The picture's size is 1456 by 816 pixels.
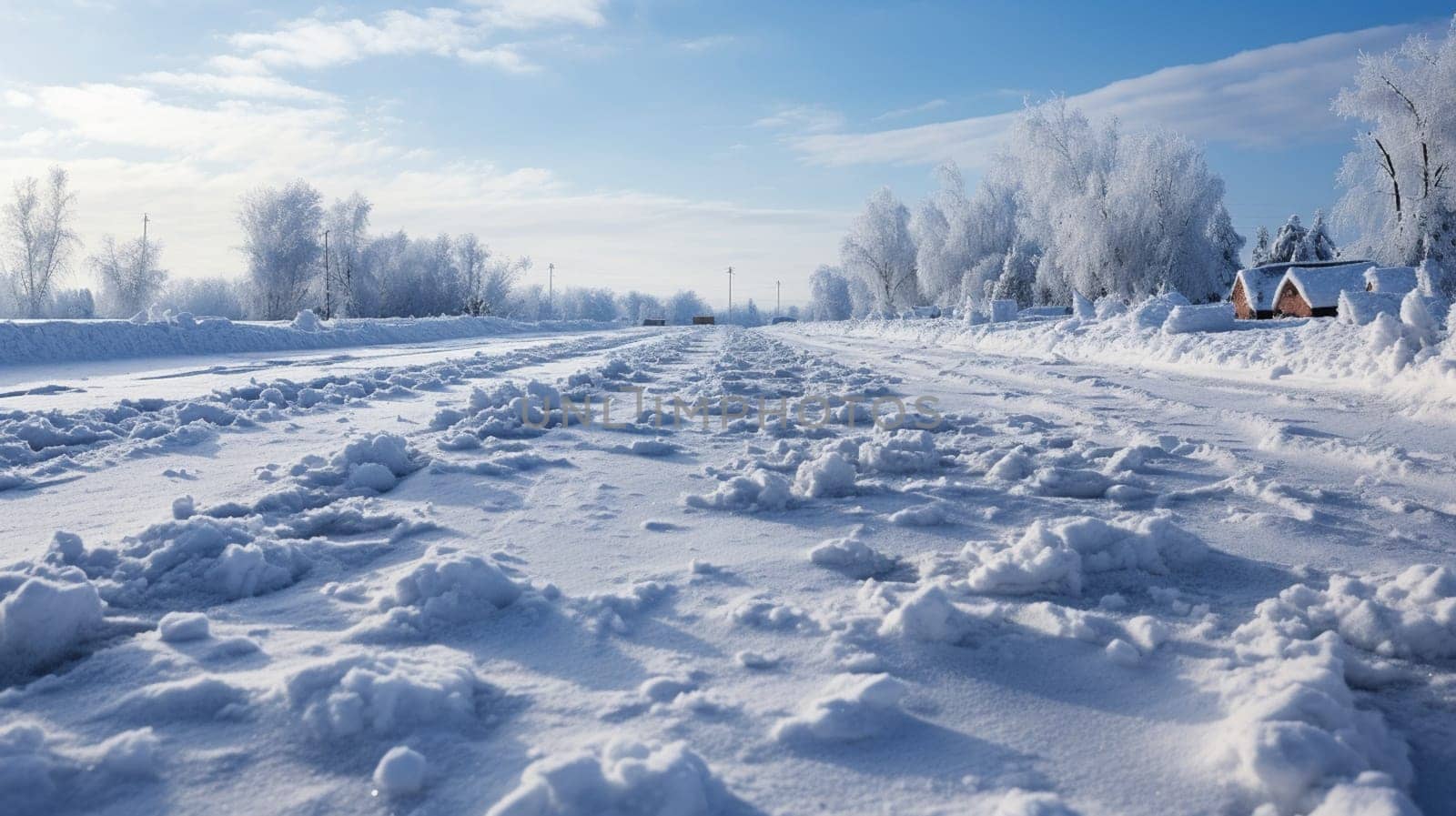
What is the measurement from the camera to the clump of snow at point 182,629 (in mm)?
1886

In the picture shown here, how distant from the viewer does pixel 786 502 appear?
325 cm

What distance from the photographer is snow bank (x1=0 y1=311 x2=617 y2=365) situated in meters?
12.1

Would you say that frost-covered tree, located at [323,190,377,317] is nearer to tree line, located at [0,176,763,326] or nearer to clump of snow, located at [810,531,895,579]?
tree line, located at [0,176,763,326]

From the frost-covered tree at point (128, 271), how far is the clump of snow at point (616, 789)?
5792cm

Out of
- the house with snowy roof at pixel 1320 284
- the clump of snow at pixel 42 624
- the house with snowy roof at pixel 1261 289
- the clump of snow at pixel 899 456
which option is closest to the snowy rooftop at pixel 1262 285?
the house with snowy roof at pixel 1261 289

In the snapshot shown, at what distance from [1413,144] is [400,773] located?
95.9 ft

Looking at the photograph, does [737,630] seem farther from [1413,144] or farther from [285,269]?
[285,269]

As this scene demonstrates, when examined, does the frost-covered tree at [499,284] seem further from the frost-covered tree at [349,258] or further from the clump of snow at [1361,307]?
the clump of snow at [1361,307]

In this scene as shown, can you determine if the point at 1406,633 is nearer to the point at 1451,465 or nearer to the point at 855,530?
the point at 855,530

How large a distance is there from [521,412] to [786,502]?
3.30m

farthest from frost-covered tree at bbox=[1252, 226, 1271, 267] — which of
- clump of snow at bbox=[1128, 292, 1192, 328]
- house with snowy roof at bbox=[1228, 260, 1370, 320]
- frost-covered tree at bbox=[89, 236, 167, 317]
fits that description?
frost-covered tree at bbox=[89, 236, 167, 317]

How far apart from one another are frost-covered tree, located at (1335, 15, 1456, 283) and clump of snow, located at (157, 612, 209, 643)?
28215mm

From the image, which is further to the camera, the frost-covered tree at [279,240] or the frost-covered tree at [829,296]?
the frost-covered tree at [829,296]

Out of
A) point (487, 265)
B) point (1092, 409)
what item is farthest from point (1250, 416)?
point (487, 265)
